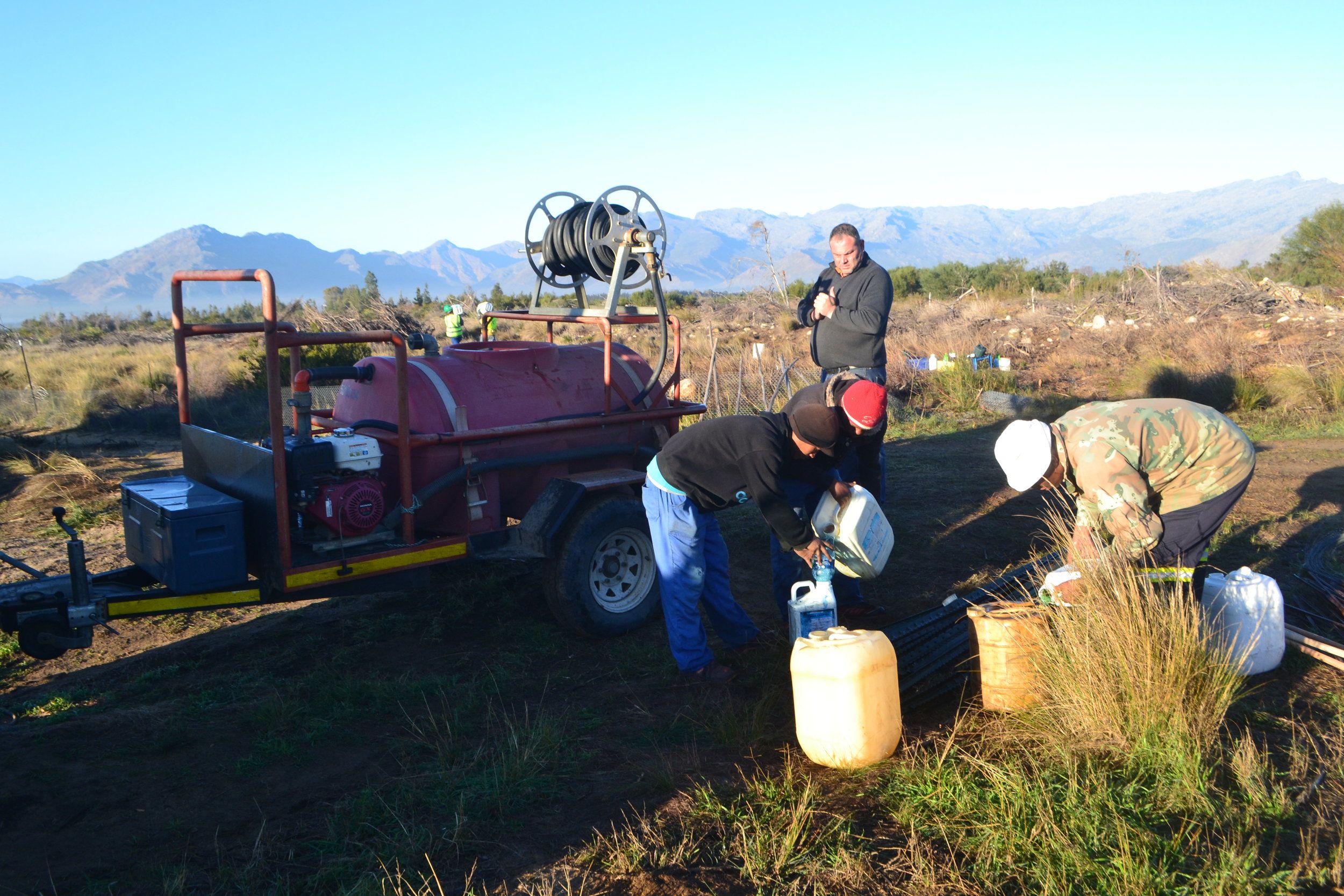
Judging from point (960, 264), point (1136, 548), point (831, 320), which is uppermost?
point (960, 264)

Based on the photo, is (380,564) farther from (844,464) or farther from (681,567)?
(844,464)

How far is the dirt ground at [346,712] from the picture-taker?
10.9ft

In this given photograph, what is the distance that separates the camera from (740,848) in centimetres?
310

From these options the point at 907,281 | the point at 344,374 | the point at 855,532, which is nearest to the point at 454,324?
the point at 344,374

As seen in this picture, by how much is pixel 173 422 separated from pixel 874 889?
15278 mm

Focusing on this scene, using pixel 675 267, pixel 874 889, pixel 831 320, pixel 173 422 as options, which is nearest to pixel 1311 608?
pixel 831 320

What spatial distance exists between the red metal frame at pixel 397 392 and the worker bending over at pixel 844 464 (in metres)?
1.31

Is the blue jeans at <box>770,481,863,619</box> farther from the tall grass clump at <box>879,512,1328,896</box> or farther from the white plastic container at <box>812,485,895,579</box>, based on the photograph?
the tall grass clump at <box>879,512,1328,896</box>

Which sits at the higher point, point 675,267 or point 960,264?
point 675,267

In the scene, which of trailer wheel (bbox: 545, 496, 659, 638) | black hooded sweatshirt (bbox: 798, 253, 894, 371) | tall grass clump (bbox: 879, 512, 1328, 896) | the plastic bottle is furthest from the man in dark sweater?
tall grass clump (bbox: 879, 512, 1328, 896)

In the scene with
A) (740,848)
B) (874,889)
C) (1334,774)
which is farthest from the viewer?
(1334,774)

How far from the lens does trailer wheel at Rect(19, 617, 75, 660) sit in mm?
4215

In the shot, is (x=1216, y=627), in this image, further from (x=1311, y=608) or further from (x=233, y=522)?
(x=233, y=522)

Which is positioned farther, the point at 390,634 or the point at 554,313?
the point at 554,313
